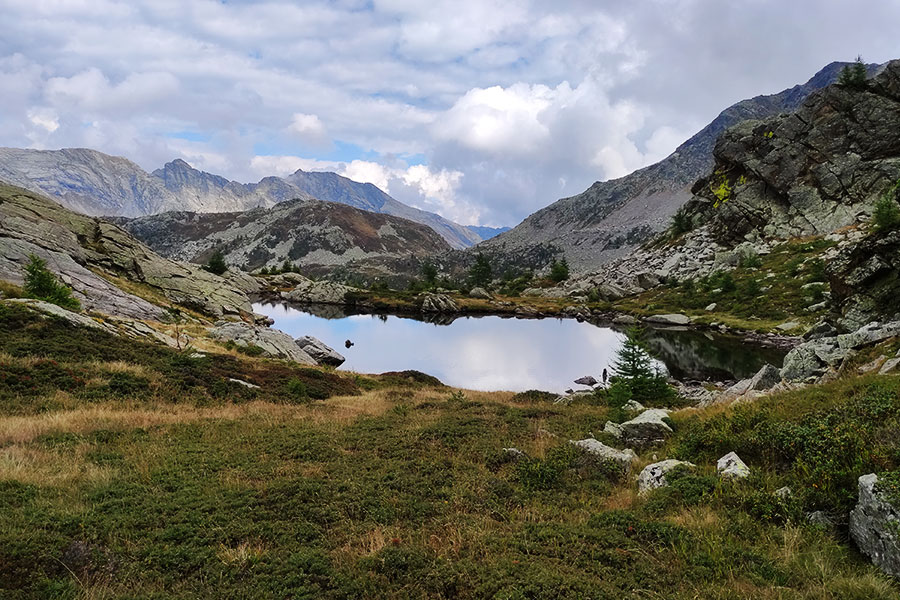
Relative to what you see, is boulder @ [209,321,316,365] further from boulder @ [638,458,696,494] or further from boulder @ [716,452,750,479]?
boulder @ [716,452,750,479]

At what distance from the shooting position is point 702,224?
119000 millimetres

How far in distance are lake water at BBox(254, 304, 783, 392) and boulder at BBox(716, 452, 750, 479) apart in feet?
92.2

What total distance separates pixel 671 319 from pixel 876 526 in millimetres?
76446

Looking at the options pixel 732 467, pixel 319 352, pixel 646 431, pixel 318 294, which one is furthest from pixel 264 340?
pixel 318 294

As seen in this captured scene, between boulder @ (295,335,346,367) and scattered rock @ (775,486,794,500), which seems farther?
boulder @ (295,335,346,367)

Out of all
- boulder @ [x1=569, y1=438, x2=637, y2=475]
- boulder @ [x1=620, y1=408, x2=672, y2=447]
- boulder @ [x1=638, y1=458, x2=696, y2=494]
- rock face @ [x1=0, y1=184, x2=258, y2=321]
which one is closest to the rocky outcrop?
rock face @ [x1=0, y1=184, x2=258, y2=321]

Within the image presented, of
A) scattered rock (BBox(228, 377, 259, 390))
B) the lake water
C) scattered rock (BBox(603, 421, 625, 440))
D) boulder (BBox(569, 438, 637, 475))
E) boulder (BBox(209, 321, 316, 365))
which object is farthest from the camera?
the lake water

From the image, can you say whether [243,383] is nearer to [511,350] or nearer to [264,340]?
[264,340]

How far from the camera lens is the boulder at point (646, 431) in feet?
54.1

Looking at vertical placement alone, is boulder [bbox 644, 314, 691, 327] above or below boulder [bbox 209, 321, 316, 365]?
above

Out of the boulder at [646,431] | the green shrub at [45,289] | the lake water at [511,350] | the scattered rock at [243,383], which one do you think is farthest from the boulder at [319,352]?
the boulder at [646,431]

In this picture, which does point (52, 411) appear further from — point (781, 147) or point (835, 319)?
point (781, 147)

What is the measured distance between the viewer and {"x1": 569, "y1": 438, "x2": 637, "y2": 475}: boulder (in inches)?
544

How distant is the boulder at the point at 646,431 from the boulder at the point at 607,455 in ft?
4.27
